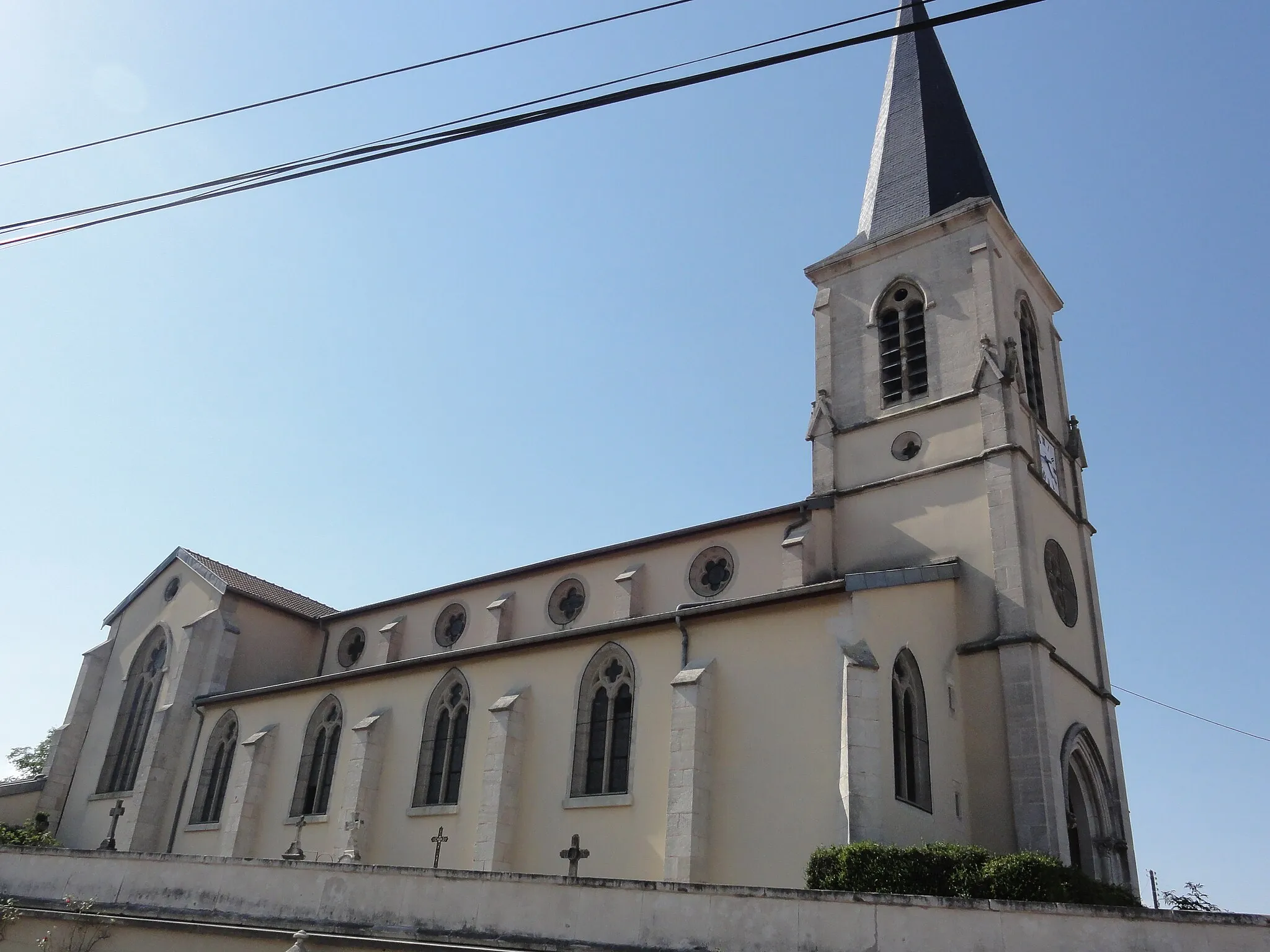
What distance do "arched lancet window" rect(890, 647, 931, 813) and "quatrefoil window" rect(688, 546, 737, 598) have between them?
6.27m

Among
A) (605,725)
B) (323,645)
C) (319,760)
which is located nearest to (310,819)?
(319,760)

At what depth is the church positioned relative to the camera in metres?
17.8

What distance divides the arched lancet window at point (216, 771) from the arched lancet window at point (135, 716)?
2.40 m

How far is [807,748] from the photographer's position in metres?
17.3

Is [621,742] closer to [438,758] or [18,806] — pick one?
[438,758]

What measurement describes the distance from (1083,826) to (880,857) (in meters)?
9.29

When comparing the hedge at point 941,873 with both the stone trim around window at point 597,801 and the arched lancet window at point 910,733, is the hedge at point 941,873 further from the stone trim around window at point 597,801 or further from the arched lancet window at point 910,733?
the stone trim around window at point 597,801

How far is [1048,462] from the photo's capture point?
23766 millimetres

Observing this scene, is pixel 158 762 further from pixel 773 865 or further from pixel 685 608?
pixel 773 865

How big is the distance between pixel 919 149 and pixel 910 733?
16885 millimetres

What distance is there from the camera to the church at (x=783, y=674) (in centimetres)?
1780

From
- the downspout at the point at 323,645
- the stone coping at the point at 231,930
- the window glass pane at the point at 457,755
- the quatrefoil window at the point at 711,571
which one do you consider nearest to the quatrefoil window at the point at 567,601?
the quatrefoil window at the point at 711,571

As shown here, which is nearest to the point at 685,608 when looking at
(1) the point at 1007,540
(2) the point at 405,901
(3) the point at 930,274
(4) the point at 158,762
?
(1) the point at 1007,540

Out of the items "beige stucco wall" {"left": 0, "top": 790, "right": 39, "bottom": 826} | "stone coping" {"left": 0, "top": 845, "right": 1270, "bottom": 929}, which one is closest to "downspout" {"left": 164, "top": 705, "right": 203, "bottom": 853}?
"beige stucco wall" {"left": 0, "top": 790, "right": 39, "bottom": 826}
